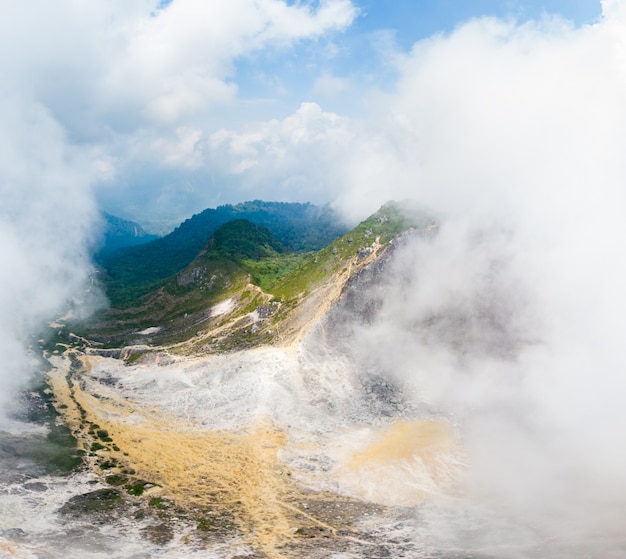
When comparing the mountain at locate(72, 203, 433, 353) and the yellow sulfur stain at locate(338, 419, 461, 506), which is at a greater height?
the mountain at locate(72, 203, 433, 353)

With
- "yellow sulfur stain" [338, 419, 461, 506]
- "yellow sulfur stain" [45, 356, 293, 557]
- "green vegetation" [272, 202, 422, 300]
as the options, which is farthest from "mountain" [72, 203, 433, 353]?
"yellow sulfur stain" [338, 419, 461, 506]

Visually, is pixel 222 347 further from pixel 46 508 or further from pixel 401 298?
pixel 46 508

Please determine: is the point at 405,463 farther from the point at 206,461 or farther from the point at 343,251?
the point at 343,251

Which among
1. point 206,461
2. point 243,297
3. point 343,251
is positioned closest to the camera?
point 206,461

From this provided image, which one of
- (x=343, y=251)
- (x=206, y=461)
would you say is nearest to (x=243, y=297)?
(x=343, y=251)

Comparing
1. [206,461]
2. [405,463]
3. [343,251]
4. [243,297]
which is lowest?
[405,463]

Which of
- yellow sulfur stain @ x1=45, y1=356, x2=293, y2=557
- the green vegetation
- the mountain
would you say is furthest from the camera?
the green vegetation

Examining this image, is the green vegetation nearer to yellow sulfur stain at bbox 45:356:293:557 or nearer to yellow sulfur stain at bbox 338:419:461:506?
yellow sulfur stain at bbox 45:356:293:557

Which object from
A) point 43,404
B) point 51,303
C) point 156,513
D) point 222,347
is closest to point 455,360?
point 222,347
